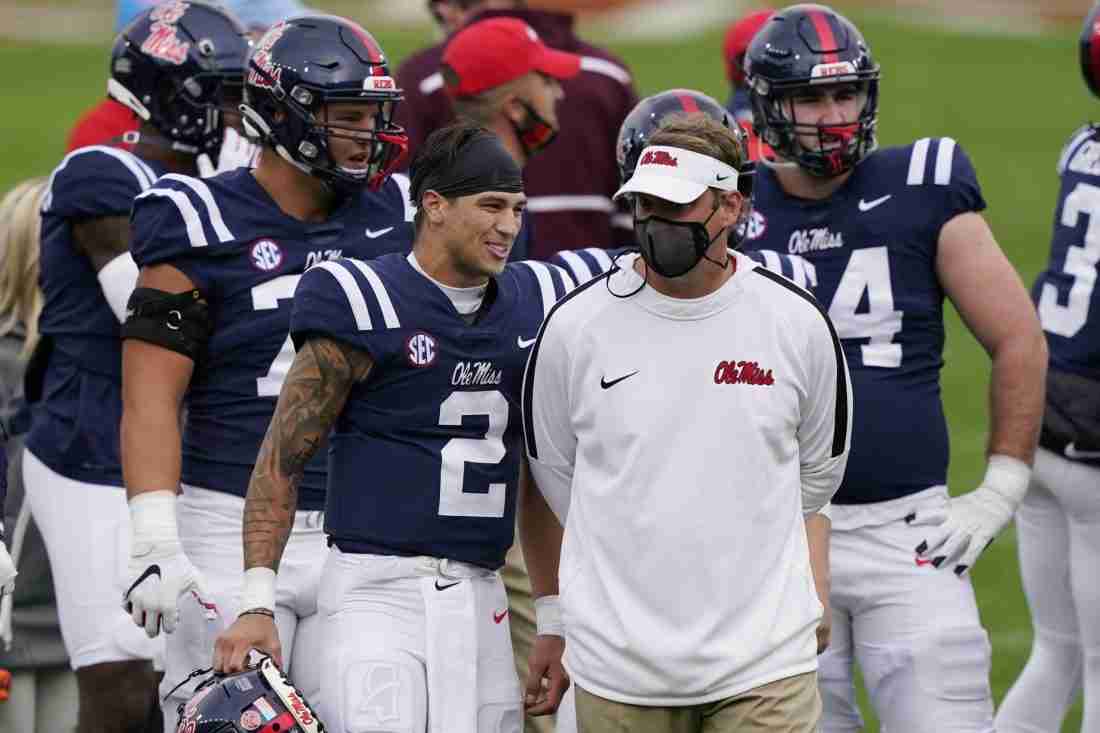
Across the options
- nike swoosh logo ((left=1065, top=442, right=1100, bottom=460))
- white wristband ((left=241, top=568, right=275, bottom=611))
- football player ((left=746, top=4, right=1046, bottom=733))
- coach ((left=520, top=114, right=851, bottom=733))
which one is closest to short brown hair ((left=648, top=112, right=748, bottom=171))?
coach ((left=520, top=114, right=851, bottom=733))

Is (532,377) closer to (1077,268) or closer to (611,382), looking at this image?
(611,382)

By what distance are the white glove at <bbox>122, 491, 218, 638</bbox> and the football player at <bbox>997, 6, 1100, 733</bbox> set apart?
2512 mm

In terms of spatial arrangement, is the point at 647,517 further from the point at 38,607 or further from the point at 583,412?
the point at 38,607

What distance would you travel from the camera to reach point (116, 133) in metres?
7.14

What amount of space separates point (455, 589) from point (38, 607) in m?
2.13

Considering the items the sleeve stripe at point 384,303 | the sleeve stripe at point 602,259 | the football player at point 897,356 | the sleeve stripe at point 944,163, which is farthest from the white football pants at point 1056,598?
the sleeve stripe at point 384,303

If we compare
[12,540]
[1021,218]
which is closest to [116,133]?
[12,540]

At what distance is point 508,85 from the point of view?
21.9 feet

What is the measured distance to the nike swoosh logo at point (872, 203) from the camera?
5.57m

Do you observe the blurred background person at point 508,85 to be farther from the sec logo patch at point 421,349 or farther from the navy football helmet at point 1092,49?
the sec logo patch at point 421,349

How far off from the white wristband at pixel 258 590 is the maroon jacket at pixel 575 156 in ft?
10.4

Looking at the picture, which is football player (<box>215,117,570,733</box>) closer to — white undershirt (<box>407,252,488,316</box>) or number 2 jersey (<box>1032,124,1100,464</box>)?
white undershirt (<box>407,252,488,316</box>)

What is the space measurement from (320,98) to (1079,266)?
89.3 inches

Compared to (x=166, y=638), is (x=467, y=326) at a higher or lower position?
higher
